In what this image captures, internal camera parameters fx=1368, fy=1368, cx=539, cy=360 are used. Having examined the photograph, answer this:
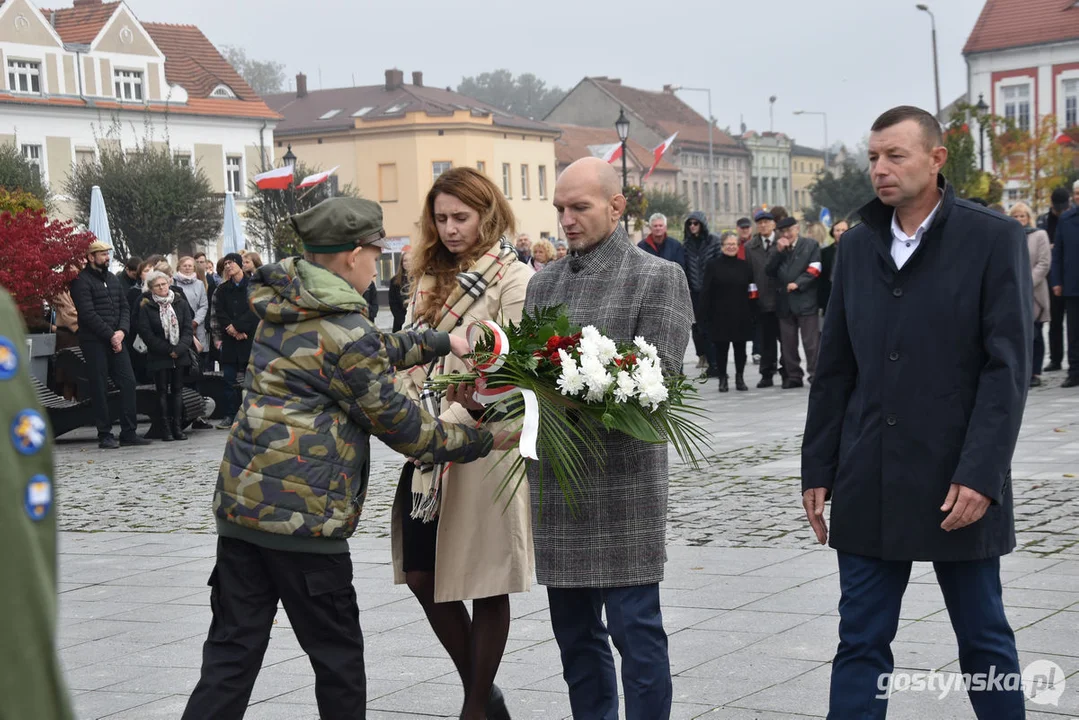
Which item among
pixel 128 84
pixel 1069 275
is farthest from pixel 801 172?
pixel 1069 275

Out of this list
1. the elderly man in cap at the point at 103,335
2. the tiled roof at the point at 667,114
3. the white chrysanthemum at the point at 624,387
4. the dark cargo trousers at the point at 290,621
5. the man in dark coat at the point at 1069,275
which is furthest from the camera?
the tiled roof at the point at 667,114

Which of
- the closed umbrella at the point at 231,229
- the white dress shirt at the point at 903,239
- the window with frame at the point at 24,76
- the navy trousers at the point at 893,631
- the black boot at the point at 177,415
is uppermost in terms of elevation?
the window with frame at the point at 24,76

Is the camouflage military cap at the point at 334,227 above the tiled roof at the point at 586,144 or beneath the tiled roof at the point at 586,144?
beneath

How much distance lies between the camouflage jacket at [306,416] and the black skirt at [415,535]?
77 cm

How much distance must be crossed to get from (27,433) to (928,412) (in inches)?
111

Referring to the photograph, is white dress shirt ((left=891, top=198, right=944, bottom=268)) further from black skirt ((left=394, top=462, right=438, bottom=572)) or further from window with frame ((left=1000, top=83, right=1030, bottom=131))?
window with frame ((left=1000, top=83, right=1030, bottom=131))

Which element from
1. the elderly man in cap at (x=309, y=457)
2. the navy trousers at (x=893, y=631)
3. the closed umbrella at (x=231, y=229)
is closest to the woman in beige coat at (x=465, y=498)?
the elderly man in cap at (x=309, y=457)

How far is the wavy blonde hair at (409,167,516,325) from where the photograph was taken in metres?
4.88

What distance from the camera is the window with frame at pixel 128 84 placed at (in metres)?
60.7

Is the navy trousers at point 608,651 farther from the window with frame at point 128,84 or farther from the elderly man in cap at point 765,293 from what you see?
the window with frame at point 128,84

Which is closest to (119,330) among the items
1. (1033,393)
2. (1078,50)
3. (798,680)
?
(1033,393)

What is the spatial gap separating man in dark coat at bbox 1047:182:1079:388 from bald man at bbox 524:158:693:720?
1212 cm

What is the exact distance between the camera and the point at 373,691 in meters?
5.23

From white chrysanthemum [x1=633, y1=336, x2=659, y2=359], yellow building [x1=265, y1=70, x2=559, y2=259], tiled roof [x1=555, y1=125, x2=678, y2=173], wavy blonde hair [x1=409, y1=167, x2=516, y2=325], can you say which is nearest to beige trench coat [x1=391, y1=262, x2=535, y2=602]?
wavy blonde hair [x1=409, y1=167, x2=516, y2=325]
